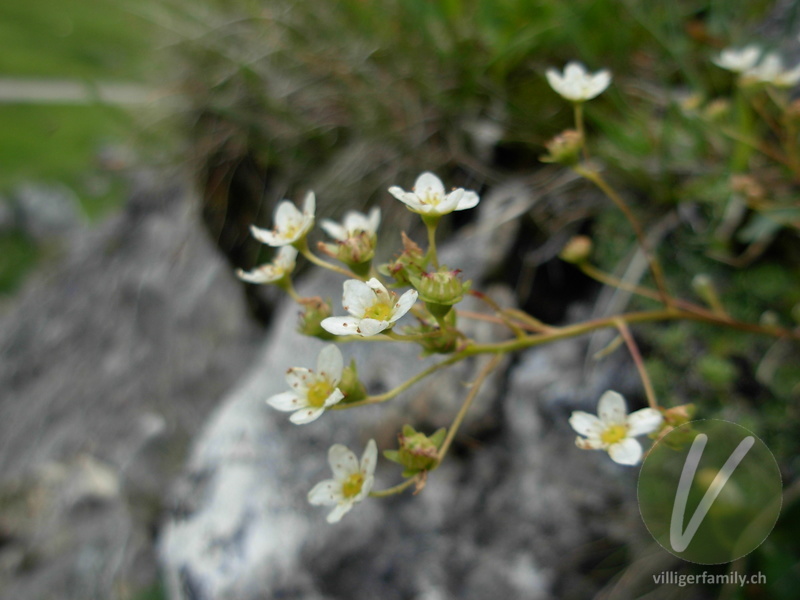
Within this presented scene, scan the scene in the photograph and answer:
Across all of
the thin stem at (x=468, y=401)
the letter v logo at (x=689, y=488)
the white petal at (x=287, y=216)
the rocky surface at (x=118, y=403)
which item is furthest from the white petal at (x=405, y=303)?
the rocky surface at (x=118, y=403)

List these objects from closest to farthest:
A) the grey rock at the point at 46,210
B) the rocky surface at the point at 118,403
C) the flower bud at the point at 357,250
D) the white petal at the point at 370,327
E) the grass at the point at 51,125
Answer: the white petal at the point at 370,327 < the flower bud at the point at 357,250 < the rocky surface at the point at 118,403 < the grass at the point at 51,125 < the grey rock at the point at 46,210

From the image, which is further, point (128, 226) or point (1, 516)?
point (128, 226)

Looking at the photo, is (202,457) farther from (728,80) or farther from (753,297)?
(728,80)

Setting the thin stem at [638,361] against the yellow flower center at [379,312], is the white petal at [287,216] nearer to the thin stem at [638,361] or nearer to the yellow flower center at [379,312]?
the yellow flower center at [379,312]

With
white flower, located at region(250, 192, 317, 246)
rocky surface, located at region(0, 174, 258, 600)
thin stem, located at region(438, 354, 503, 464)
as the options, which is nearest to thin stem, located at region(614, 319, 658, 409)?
thin stem, located at region(438, 354, 503, 464)

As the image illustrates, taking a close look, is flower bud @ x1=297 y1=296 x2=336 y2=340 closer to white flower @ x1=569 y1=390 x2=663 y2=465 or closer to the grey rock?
white flower @ x1=569 y1=390 x2=663 y2=465

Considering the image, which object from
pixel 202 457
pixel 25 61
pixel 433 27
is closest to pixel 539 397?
pixel 202 457

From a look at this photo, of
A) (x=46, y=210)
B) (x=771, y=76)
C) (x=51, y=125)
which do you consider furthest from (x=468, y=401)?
(x=46, y=210)

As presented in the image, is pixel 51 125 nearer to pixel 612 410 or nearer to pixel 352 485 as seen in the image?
pixel 352 485
